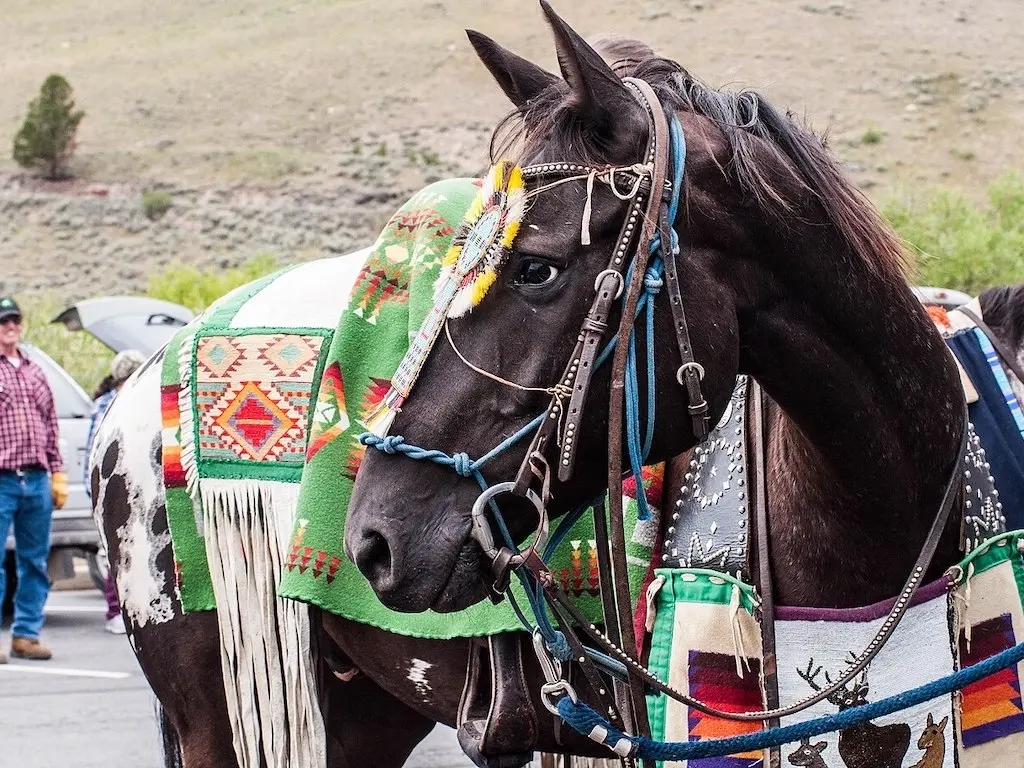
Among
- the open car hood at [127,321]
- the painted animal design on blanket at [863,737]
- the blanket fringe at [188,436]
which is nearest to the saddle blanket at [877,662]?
the painted animal design on blanket at [863,737]

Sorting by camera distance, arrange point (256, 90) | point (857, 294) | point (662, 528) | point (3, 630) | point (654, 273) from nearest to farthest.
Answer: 1. point (654, 273)
2. point (857, 294)
3. point (662, 528)
4. point (3, 630)
5. point (256, 90)

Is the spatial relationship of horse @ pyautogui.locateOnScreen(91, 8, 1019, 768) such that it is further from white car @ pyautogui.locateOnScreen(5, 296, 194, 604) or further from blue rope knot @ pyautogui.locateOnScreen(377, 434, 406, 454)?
white car @ pyautogui.locateOnScreen(5, 296, 194, 604)

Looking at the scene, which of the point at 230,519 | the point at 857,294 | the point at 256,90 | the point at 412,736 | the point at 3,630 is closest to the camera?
the point at 857,294

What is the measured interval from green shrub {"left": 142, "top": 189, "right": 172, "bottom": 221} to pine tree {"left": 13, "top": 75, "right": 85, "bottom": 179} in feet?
26.6

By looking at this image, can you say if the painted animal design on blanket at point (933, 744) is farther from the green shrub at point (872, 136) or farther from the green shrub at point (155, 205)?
the green shrub at point (155, 205)

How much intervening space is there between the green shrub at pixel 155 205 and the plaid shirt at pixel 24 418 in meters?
49.6

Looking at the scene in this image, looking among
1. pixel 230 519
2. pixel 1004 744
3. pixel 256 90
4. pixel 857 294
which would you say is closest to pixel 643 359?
pixel 857 294

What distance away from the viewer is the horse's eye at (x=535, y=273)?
2209mm

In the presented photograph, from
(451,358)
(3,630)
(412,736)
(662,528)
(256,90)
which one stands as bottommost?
(256,90)

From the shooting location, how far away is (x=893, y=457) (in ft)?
8.11

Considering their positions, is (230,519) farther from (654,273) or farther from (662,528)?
(654,273)

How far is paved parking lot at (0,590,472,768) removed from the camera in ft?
20.4

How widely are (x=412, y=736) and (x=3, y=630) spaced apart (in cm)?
744

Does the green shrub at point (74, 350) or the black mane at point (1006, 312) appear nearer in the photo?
the black mane at point (1006, 312)
